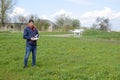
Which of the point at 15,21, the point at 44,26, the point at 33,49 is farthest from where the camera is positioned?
the point at 15,21

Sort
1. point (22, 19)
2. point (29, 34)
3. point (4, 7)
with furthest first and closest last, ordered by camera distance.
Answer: point (22, 19), point (4, 7), point (29, 34)

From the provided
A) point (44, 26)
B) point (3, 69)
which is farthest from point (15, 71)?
point (44, 26)

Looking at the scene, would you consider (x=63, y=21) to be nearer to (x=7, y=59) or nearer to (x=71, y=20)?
(x=71, y=20)

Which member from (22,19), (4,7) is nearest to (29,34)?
(4,7)

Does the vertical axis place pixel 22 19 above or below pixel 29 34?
above

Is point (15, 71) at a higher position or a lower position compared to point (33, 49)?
lower

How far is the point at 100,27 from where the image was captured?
88750 mm

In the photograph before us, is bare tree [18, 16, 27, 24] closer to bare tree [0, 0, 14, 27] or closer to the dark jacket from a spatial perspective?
bare tree [0, 0, 14, 27]

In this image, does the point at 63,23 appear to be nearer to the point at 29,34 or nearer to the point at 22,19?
the point at 22,19

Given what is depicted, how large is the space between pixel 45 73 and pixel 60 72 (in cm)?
61

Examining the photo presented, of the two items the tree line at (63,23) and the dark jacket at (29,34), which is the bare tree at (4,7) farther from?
the dark jacket at (29,34)

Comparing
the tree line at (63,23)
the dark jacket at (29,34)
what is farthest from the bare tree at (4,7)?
the dark jacket at (29,34)

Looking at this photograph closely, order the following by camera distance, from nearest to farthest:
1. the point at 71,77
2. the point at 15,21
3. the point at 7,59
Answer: the point at 71,77 < the point at 7,59 < the point at 15,21

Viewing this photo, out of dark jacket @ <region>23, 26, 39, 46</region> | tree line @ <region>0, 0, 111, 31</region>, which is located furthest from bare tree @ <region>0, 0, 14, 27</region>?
dark jacket @ <region>23, 26, 39, 46</region>
